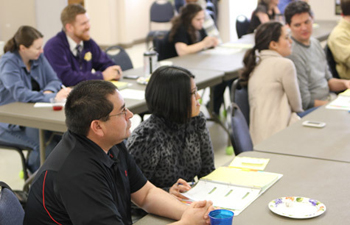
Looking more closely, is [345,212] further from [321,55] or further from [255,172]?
[321,55]

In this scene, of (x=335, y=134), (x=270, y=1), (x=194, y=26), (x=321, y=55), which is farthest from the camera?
(x=270, y=1)

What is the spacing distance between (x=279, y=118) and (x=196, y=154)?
1176 mm

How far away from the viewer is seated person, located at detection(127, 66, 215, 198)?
2.35 metres

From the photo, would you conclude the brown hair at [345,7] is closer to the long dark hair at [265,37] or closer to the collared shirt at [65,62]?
the long dark hair at [265,37]

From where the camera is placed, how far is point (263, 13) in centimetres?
638

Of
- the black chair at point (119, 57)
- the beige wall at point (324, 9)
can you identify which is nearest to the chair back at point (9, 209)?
the black chair at point (119, 57)

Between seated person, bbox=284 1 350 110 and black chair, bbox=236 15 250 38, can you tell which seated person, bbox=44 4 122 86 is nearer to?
seated person, bbox=284 1 350 110

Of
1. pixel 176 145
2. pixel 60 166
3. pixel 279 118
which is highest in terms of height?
pixel 60 166

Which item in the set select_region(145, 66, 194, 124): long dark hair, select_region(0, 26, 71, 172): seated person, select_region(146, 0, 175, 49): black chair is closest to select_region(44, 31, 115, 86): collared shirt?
select_region(0, 26, 71, 172): seated person

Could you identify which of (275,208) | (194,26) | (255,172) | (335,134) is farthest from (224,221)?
(194,26)

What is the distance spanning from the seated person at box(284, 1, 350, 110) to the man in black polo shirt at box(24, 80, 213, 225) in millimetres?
2409

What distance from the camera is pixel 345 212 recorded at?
1.84 meters

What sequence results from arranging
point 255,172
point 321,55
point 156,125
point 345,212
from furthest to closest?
point 321,55
point 156,125
point 255,172
point 345,212

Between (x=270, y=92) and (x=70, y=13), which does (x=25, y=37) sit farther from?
(x=270, y=92)
